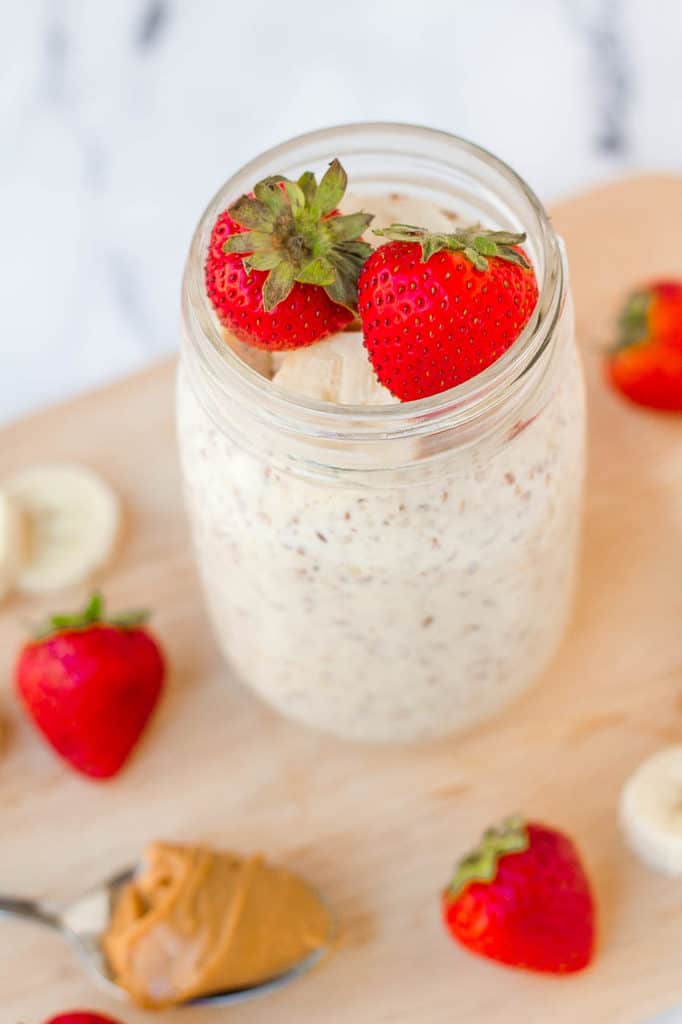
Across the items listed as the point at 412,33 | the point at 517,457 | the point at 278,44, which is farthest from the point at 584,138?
the point at 517,457

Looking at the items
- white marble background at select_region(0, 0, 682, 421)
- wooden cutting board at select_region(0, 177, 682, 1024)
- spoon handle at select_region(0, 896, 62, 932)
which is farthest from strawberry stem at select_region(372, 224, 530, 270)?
white marble background at select_region(0, 0, 682, 421)

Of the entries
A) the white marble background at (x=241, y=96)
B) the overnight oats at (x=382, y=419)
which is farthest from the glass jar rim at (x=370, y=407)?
the white marble background at (x=241, y=96)

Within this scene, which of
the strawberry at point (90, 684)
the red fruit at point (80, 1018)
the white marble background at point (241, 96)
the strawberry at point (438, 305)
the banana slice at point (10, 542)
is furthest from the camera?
the white marble background at point (241, 96)

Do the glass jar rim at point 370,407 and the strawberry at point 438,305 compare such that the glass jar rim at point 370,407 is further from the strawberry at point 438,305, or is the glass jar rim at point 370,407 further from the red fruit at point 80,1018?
the red fruit at point 80,1018

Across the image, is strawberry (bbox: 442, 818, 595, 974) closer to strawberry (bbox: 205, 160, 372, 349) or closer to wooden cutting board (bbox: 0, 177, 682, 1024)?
wooden cutting board (bbox: 0, 177, 682, 1024)

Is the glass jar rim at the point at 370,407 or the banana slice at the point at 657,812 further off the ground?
the glass jar rim at the point at 370,407
